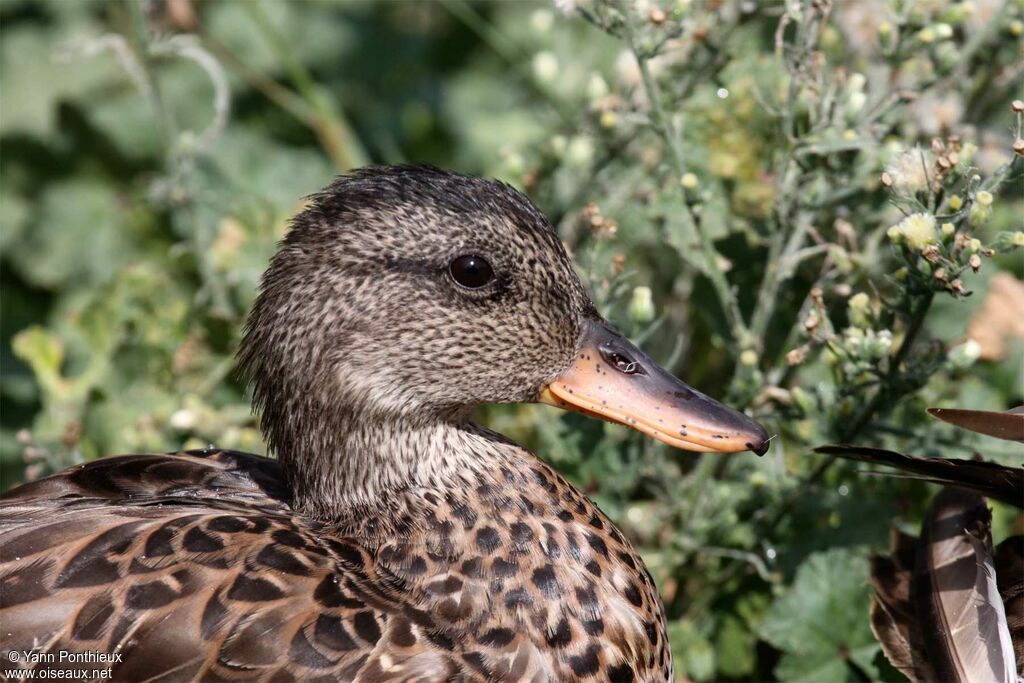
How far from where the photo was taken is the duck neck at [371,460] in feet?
6.55

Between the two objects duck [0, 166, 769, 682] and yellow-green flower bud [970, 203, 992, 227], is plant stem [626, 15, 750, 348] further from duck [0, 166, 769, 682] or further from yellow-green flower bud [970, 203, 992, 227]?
yellow-green flower bud [970, 203, 992, 227]

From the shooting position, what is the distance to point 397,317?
1970 millimetres

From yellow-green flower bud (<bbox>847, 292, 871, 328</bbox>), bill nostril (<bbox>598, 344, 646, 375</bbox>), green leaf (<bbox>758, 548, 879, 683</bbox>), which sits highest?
yellow-green flower bud (<bbox>847, 292, 871, 328</bbox>)

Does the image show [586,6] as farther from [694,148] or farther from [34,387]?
[34,387]

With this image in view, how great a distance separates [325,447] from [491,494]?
0.27 meters

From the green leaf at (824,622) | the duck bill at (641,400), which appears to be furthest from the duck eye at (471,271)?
the green leaf at (824,622)

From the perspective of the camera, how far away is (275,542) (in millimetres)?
1917

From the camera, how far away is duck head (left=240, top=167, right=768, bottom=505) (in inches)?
76.8

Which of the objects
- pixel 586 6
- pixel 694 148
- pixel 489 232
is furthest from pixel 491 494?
pixel 694 148

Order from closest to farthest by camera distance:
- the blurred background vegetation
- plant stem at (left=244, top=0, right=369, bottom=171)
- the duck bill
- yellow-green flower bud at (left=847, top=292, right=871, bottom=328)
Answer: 1. the duck bill
2. yellow-green flower bud at (left=847, top=292, right=871, bottom=328)
3. the blurred background vegetation
4. plant stem at (left=244, top=0, right=369, bottom=171)

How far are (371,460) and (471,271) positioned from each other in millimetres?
327

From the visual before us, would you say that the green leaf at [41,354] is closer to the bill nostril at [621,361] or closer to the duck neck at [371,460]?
the duck neck at [371,460]

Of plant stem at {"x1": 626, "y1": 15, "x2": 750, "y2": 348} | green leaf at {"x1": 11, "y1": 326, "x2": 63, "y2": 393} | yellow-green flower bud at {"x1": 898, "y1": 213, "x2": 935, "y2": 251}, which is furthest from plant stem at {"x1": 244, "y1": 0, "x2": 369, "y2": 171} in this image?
yellow-green flower bud at {"x1": 898, "y1": 213, "x2": 935, "y2": 251}

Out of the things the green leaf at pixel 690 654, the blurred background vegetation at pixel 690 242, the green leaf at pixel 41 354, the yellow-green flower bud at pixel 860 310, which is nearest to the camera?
the yellow-green flower bud at pixel 860 310
